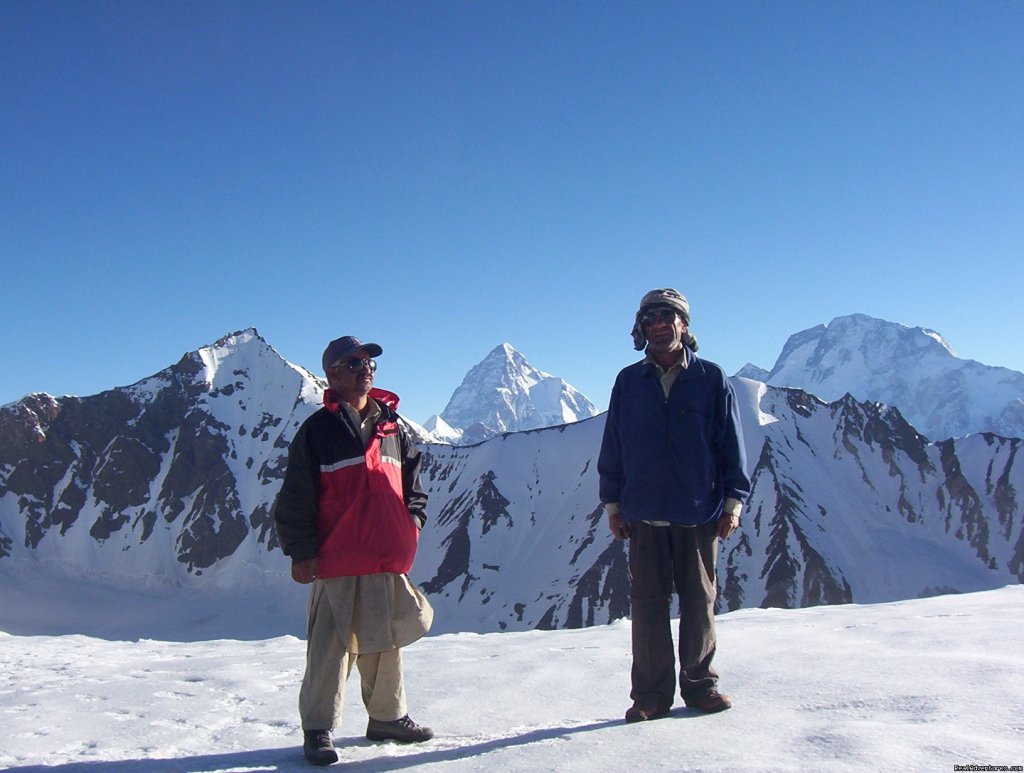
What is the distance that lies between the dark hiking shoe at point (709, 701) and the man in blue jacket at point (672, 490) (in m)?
0.03

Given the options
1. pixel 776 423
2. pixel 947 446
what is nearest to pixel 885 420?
pixel 947 446

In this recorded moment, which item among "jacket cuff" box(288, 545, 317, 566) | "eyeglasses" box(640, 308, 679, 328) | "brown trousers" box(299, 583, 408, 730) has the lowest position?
"brown trousers" box(299, 583, 408, 730)

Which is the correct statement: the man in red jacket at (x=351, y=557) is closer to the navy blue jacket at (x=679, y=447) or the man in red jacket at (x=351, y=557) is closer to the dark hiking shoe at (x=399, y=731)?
the dark hiking shoe at (x=399, y=731)

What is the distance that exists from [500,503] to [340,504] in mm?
117589

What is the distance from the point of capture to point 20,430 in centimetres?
13300

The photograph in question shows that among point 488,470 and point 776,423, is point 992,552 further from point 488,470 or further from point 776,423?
point 488,470

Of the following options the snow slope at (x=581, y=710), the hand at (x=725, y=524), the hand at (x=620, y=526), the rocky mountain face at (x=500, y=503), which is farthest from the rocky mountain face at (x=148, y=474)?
the hand at (x=725, y=524)

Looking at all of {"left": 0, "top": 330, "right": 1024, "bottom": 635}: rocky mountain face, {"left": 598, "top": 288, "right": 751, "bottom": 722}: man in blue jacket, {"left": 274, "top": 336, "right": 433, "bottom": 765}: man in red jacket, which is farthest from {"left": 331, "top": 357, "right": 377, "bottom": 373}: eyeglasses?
{"left": 0, "top": 330, "right": 1024, "bottom": 635}: rocky mountain face

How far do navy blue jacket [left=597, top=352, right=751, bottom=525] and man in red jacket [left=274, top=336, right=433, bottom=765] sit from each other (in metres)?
1.62

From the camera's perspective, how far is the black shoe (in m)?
4.52

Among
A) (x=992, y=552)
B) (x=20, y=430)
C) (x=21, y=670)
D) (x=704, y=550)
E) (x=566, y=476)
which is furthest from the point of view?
(x=20, y=430)

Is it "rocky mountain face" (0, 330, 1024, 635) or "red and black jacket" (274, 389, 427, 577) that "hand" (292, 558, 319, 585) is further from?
"rocky mountain face" (0, 330, 1024, 635)

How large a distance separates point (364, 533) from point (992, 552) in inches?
4647

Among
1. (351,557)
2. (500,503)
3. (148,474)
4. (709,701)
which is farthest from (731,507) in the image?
(148,474)
